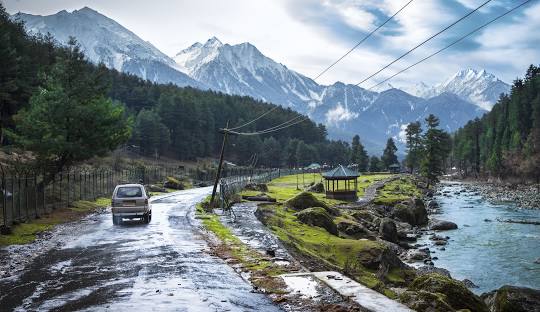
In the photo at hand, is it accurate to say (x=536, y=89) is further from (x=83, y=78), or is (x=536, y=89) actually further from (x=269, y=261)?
(x=269, y=261)

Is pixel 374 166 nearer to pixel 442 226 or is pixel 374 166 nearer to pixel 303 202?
pixel 442 226

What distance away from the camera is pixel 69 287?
38.9 ft

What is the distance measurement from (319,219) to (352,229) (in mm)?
3017

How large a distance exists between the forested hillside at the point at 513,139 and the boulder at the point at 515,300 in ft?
348

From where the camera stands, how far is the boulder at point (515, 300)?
685 inches

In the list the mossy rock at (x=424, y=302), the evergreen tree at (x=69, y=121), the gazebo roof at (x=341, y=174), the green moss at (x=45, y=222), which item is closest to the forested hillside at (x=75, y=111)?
the evergreen tree at (x=69, y=121)

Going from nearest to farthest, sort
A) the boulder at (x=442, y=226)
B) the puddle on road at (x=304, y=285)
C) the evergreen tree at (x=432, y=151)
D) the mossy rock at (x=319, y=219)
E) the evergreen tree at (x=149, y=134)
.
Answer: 1. the puddle on road at (x=304, y=285)
2. the mossy rock at (x=319, y=219)
3. the boulder at (x=442, y=226)
4. the evergreen tree at (x=432, y=151)
5. the evergreen tree at (x=149, y=134)

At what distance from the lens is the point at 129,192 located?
28094mm

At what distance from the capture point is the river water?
2817cm

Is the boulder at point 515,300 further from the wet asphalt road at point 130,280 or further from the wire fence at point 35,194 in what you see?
the wire fence at point 35,194

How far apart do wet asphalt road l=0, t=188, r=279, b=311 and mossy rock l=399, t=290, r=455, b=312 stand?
3040 millimetres

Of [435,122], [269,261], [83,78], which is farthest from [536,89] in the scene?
[269,261]

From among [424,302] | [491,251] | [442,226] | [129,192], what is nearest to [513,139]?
[442,226]

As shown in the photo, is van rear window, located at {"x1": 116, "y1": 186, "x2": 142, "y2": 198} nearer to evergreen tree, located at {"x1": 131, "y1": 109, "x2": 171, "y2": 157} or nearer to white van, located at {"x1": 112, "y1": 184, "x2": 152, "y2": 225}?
white van, located at {"x1": 112, "y1": 184, "x2": 152, "y2": 225}
